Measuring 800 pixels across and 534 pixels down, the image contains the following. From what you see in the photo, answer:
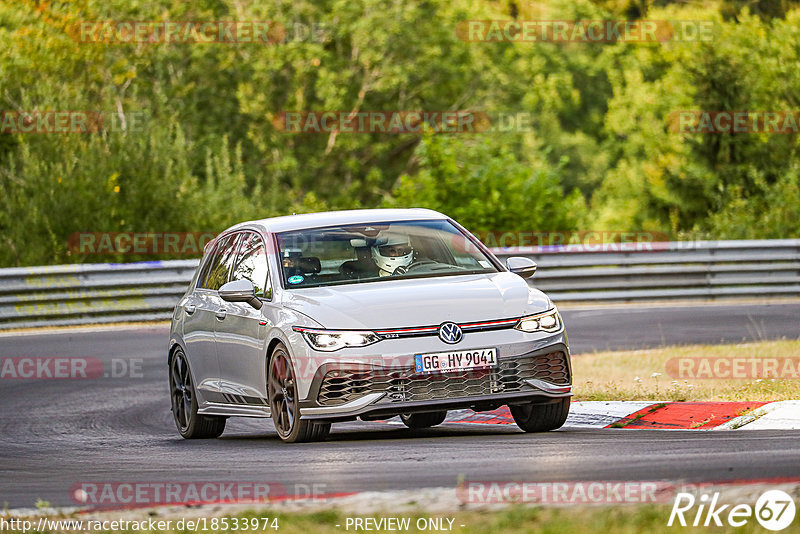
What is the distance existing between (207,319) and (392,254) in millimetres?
1727

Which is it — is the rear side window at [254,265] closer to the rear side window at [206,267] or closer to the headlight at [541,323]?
the rear side window at [206,267]

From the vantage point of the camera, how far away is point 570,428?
1099 cm

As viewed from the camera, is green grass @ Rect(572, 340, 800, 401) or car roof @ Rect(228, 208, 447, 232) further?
green grass @ Rect(572, 340, 800, 401)

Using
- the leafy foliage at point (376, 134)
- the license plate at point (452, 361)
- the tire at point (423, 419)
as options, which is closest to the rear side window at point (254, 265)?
the license plate at point (452, 361)

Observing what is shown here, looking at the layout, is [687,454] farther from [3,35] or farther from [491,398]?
[3,35]

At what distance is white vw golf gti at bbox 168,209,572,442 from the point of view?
9750mm

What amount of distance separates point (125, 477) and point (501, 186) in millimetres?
25485

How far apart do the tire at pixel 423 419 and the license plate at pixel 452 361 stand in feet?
7.41

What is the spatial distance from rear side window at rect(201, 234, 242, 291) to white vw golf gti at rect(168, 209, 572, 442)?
0.16 ft

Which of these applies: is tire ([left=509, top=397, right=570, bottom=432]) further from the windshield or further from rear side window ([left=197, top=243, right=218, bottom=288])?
rear side window ([left=197, top=243, right=218, bottom=288])

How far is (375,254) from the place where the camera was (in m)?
11.0

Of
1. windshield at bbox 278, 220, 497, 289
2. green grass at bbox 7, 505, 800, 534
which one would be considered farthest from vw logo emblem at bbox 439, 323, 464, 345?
green grass at bbox 7, 505, 800, 534

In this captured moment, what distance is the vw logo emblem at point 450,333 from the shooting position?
9734 millimetres

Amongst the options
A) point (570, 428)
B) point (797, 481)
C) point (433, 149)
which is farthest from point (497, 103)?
point (797, 481)
